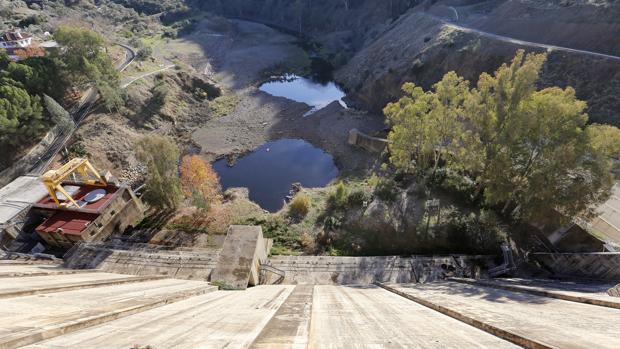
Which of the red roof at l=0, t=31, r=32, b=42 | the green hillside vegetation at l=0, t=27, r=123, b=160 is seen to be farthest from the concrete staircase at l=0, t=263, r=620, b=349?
the red roof at l=0, t=31, r=32, b=42

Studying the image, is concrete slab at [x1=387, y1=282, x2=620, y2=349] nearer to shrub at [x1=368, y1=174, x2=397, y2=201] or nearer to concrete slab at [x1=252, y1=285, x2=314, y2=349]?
concrete slab at [x1=252, y1=285, x2=314, y2=349]

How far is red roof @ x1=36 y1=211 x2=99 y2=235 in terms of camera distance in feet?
79.4

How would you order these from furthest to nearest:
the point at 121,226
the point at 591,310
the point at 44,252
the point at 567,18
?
the point at 567,18 < the point at 121,226 < the point at 44,252 < the point at 591,310

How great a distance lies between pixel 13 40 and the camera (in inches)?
1903

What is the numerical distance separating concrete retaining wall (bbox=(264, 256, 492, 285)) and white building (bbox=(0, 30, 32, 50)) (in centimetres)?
5562

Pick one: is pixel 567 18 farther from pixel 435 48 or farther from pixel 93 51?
pixel 93 51

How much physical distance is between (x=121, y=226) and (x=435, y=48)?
1901 inches

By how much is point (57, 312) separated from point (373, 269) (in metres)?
17.6

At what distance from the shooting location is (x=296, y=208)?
1089 inches

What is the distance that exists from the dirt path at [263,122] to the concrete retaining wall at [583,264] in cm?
2217

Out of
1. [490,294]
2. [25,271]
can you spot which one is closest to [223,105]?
[25,271]

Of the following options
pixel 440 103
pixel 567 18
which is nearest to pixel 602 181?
pixel 440 103

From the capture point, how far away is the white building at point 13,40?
47375 millimetres

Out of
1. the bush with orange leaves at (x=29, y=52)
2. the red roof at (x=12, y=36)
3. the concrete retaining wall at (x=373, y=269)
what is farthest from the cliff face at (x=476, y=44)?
the red roof at (x=12, y=36)
